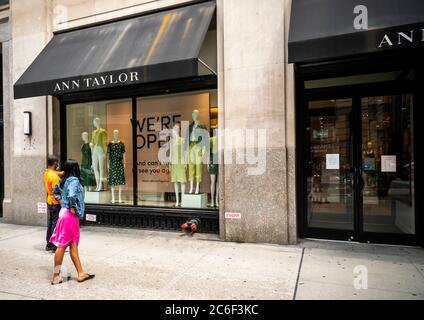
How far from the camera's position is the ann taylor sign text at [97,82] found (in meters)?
6.93

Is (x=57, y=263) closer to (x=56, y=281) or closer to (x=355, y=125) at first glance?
(x=56, y=281)

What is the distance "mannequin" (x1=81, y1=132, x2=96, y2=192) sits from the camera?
30.7ft

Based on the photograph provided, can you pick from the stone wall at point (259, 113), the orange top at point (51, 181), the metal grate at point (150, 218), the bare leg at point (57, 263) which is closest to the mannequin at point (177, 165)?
the metal grate at point (150, 218)

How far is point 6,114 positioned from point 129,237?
5.65 metres

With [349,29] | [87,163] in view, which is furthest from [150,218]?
[349,29]

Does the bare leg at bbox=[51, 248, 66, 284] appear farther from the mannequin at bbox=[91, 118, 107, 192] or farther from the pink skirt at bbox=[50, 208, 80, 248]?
the mannequin at bbox=[91, 118, 107, 192]

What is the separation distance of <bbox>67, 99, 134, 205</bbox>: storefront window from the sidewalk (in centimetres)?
210

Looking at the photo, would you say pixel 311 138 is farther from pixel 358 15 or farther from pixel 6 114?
pixel 6 114

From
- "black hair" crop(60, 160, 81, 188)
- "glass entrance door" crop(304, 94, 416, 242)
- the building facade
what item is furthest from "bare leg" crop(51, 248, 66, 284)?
"glass entrance door" crop(304, 94, 416, 242)

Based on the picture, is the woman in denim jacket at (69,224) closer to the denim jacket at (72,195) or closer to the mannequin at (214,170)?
the denim jacket at (72,195)

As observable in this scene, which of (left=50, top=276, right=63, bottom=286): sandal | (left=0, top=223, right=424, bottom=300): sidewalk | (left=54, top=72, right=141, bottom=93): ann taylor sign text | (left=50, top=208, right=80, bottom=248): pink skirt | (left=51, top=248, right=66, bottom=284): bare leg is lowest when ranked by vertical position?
(left=0, top=223, right=424, bottom=300): sidewalk

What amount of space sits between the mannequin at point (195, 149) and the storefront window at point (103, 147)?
1714mm

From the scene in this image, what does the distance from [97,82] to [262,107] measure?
12.0 ft

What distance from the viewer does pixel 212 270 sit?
5148 millimetres
